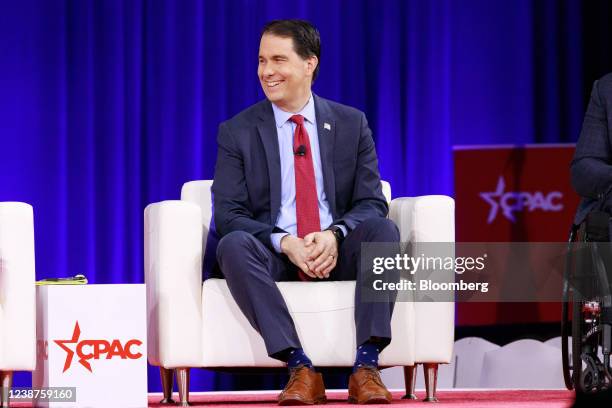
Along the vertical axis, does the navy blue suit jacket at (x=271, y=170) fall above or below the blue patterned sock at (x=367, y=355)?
above

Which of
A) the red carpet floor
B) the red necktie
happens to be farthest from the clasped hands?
the red carpet floor

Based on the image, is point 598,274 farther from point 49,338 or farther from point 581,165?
point 49,338

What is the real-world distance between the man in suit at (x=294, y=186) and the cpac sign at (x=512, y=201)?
1891 mm

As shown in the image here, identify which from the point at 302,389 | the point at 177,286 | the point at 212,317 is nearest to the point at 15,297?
the point at 177,286

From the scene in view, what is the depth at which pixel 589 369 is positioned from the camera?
115 inches

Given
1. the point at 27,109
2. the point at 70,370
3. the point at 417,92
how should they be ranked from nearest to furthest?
1. the point at 70,370
2. the point at 27,109
3. the point at 417,92

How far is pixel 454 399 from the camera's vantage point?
3324 mm

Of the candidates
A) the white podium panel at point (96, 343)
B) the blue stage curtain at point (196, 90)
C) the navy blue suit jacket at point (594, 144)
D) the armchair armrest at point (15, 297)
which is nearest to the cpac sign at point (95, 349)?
the white podium panel at point (96, 343)

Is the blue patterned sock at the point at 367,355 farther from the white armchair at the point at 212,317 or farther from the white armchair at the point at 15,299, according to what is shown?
the white armchair at the point at 15,299

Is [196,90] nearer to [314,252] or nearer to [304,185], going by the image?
[304,185]

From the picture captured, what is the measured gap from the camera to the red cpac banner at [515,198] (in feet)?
16.9

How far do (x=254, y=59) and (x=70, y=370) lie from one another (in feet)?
9.11

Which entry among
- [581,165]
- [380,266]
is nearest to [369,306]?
[380,266]

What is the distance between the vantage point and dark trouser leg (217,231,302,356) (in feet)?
9.67
